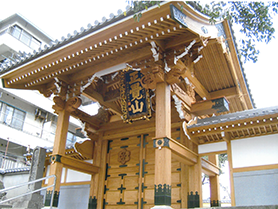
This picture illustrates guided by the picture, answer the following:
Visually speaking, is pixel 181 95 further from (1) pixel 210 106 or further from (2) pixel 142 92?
(2) pixel 142 92

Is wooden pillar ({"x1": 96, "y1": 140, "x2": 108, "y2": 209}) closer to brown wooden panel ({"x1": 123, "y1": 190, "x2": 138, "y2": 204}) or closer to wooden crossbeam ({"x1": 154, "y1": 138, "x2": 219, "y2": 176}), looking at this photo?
brown wooden panel ({"x1": 123, "y1": 190, "x2": 138, "y2": 204})

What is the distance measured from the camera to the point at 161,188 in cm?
511

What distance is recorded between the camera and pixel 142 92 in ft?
23.7

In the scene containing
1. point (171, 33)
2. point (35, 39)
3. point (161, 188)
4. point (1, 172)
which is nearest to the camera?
point (161, 188)

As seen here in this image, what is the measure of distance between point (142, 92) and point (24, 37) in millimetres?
17024

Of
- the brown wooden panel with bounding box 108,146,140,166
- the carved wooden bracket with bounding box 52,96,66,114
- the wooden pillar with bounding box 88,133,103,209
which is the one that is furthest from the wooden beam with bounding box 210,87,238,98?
the carved wooden bracket with bounding box 52,96,66,114

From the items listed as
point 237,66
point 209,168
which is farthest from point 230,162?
point 237,66

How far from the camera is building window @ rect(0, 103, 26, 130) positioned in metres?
17.7

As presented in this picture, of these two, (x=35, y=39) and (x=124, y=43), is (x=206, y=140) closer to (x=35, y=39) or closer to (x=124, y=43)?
(x=124, y=43)

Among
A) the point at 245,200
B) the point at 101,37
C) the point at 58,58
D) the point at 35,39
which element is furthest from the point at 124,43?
the point at 35,39

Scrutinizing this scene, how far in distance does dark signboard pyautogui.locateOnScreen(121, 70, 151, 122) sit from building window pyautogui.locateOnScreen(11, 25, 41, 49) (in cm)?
1595

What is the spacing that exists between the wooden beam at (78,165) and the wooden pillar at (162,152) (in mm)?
2851

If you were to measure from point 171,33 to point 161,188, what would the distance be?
10.1 ft

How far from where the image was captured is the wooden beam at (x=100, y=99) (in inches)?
308
